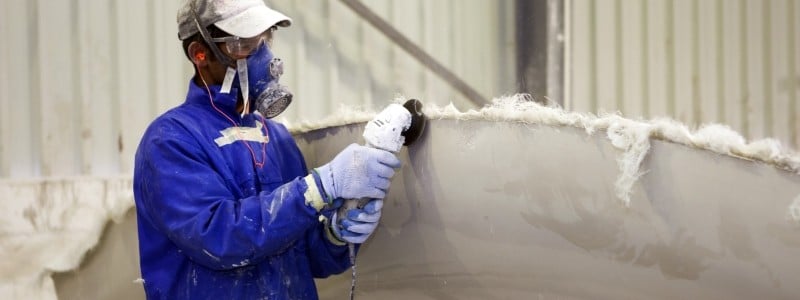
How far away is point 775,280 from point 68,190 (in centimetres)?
220

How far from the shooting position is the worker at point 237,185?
1261 millimetres

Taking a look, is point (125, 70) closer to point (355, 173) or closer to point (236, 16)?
point (236, 16)

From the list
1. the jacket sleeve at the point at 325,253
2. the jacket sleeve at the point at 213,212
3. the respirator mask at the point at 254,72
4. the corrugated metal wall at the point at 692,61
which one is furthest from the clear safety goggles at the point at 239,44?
the corrugated metal wall at the point at 692,61

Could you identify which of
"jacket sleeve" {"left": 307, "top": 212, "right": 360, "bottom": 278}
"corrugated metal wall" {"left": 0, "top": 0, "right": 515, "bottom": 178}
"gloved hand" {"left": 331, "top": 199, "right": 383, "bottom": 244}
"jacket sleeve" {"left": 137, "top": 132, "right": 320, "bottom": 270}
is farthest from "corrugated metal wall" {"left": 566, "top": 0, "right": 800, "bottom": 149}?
"jacket sleeve" {"left": 137, "top": 132, "right": 320, "bottom": 270}

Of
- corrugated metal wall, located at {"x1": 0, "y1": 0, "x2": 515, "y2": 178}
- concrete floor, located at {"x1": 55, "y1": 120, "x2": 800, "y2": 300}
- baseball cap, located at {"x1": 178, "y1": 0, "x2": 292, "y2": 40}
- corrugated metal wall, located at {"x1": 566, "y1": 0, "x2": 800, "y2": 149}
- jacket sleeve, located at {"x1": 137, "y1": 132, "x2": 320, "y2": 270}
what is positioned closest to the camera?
concrete floor, located at {"x1": 55, "y1": 120, "x2": 800, "y2": 300}

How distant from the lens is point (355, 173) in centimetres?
127

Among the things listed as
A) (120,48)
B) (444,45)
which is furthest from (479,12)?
(120,48)

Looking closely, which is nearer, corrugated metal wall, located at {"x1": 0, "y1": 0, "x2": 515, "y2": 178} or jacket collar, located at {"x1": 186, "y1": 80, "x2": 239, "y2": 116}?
jacket collar, located at {"x1": 186, "y1": 80, "x2": 239, "y2": 116}

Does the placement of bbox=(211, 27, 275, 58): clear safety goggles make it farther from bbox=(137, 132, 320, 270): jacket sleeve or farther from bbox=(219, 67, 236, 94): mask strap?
bbox=(137, 132, 320, 270): jacket sleeve

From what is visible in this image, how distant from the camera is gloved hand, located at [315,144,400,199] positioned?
127 cm

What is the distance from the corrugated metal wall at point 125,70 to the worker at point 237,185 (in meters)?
1.37

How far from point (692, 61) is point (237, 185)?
9.15 feet

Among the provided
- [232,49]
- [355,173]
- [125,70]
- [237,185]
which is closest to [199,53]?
[232,49]

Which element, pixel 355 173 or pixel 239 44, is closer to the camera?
pixel 355 173
